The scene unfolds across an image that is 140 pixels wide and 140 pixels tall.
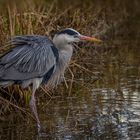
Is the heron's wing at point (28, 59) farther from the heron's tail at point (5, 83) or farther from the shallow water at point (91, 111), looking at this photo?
the shallow water at point (91, 111)

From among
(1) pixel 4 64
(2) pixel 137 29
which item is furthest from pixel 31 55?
(2) pixel 137 29

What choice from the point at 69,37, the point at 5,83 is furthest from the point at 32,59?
the point at 69,37

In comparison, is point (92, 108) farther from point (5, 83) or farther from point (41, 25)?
point (41, 25)

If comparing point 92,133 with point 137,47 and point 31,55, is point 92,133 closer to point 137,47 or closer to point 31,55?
point 31,55

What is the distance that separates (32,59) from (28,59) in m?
0.06

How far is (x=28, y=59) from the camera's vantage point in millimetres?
8133

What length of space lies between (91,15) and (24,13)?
355 cm

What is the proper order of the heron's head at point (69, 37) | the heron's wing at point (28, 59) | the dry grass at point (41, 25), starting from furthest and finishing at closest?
the dry grass at point (41, 25) < the heron's head at point (69, 37) < the heron's wing at point (28, 59)

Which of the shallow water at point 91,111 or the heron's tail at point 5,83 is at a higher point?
the heron's tail at point 5,83

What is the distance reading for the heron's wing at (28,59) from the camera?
8.02 metres

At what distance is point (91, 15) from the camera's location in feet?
43.8

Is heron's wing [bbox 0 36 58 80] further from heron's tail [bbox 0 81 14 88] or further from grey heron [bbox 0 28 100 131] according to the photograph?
heron's tail [bbox 0 81 14 88]

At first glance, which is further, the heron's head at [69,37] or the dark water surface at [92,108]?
the heron's head at [69,37]

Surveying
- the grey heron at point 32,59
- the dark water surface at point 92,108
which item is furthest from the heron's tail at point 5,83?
the dark water surface at point 92,108
